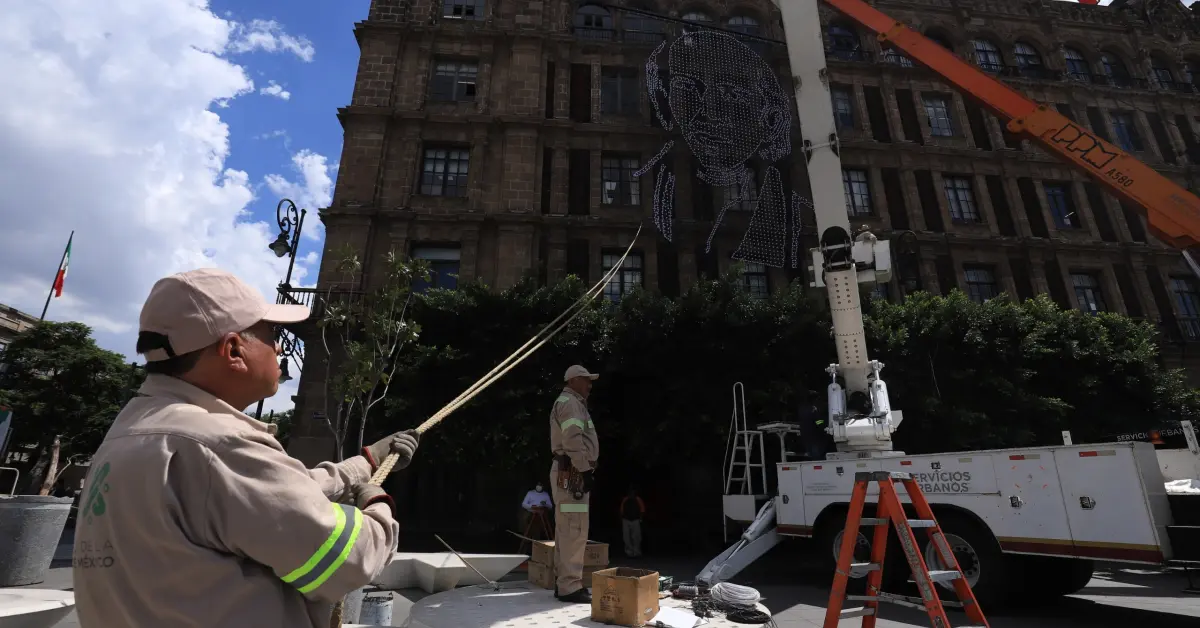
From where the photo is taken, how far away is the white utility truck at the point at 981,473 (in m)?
5.07

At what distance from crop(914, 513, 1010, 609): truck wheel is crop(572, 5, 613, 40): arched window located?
21.2m

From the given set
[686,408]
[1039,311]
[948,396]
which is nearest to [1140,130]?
[1039,311]

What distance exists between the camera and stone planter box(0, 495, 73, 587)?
20.9 ft

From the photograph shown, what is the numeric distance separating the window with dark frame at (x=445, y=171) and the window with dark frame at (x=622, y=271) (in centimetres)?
541

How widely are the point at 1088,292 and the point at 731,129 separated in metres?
15.0

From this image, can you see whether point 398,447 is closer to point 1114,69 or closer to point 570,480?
point 570,480

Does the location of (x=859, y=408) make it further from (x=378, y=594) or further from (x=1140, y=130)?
(x=1140, y=130)

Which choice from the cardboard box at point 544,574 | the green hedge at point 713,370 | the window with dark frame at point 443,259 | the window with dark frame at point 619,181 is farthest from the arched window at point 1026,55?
the cardboard box at point 544,574

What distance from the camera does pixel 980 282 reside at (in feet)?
67.5

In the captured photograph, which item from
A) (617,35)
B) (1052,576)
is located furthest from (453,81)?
(1052,576)

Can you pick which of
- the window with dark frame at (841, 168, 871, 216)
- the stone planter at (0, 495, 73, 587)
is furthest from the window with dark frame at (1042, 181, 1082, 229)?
the stone planter at (0, 495, 73, 587)

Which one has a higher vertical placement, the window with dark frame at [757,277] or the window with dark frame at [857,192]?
the window with dark frame at [857,192]

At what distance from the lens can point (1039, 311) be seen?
53.0ft

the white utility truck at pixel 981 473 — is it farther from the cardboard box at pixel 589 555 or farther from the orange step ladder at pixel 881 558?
the orange step ladder at pixel 881 558
